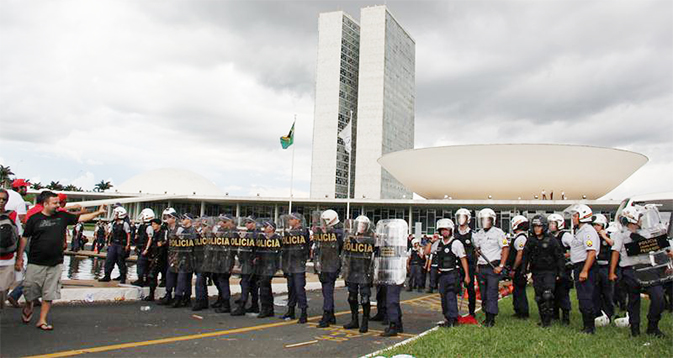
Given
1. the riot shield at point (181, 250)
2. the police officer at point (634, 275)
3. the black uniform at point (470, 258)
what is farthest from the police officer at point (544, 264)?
the riot shield at point (181, 250)

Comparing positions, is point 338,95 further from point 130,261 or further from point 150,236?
point 150,236

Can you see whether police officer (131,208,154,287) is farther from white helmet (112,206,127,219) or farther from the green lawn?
the green lawn

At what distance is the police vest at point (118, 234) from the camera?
36.1 ft

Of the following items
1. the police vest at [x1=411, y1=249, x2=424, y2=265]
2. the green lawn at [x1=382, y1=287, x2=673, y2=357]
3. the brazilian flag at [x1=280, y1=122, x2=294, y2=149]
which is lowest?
the green lawn at [x1=382, y1=287, x2=673, y2=357]

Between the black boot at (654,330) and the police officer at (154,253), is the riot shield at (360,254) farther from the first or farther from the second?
the police officer at (154,253)

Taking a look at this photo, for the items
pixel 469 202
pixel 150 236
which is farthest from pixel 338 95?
pixel 150 236

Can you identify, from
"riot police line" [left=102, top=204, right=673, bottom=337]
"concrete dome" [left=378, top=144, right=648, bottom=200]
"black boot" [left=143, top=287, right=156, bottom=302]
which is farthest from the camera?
"concrete dome" [left=378, top=144, right=648, bottom=200]

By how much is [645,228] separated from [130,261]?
65.5 feet

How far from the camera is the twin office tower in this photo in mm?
85250

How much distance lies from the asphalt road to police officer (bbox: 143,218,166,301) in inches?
32.9

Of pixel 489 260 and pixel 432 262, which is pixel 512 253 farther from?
pixel 432 262

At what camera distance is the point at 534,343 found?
614 centimetres

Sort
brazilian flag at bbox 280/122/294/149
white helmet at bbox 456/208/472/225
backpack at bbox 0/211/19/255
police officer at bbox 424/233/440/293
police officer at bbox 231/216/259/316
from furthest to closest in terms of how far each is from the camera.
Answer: brazilian flag at bbox 280/122/294/149
police officer at bbox 424/233/440/293
police officer at bbox 231/216/259/316
white helmet at bbox 456/208/472/225
backpack at bbox 0/211/19/255

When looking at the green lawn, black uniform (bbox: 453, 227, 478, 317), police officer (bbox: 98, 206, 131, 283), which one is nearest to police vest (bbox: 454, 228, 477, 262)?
black uniform (bbox: 453, 227, 478, 317)
